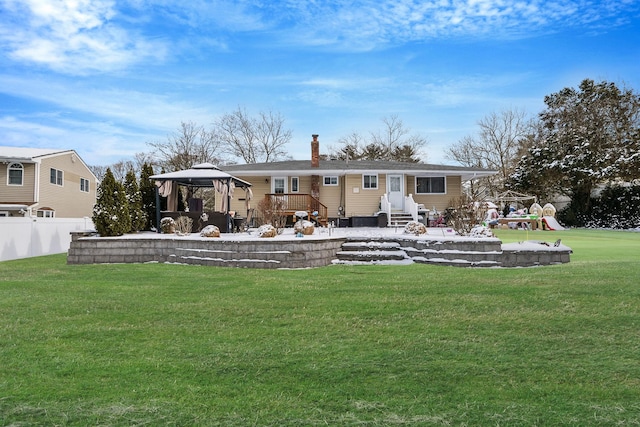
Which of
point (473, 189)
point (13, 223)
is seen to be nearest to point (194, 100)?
point (13, 223)

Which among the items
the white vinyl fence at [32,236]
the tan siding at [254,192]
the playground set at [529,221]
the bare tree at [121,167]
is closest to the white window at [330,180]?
the tan siding at [254,192]

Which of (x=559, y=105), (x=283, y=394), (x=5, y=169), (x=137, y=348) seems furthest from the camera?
(x=559, y=105)

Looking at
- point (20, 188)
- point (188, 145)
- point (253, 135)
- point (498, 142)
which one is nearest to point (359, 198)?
point (20, 188)

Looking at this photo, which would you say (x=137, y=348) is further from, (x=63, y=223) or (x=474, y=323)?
(x=63, y=223)

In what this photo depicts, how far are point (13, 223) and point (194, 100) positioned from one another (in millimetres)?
12173

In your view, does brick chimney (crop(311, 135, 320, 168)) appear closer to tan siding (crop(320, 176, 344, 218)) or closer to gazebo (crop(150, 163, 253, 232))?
tan siding (crop(320, 176, 344, 218))

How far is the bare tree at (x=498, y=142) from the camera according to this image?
36.2 m

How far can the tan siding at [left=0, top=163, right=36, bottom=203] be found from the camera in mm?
21609

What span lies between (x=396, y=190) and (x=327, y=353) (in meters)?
17.6

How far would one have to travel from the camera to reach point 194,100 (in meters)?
22.8

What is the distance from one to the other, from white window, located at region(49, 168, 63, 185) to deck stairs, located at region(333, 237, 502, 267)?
19.6m

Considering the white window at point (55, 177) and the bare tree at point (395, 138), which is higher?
the bare tree at point (395, 138)

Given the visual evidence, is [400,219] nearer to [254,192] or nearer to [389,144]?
[254,192]

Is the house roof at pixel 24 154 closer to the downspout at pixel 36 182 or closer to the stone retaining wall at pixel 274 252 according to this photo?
the downspout at pixel 36 182
